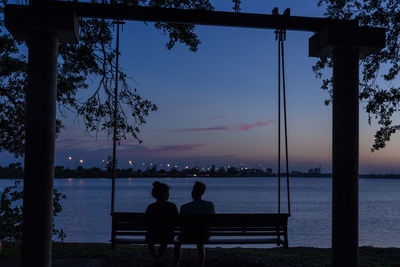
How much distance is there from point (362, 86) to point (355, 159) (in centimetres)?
427

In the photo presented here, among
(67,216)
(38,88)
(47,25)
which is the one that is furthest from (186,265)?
(67,216)

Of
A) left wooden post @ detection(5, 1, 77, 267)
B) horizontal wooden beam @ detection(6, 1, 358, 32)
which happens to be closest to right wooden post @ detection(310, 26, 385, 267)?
horizontal wooden beam @ detection(6, 1, 358, 32)

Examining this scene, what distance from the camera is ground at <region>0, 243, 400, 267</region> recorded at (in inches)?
297

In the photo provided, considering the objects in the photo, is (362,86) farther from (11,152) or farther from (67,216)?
(67,216)

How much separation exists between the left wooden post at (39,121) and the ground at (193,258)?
1907mm

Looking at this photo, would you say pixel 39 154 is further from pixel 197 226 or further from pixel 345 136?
pixel 345 136

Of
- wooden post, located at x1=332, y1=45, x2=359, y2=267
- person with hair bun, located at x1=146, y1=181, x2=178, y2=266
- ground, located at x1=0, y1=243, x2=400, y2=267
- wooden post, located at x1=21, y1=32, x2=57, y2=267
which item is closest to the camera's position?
wooden post, located at x1=21, y1=32, x2=57, y2=267

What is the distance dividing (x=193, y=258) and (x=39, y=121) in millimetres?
3835

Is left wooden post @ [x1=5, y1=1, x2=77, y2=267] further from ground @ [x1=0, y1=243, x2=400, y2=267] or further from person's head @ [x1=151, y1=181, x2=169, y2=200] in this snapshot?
ground @ [x1=0, y1=243, x2=400, y2=267]

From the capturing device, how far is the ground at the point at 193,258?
297 inches

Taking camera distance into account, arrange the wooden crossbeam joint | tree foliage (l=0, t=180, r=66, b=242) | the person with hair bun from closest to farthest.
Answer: the wooden crossbeam joint → the person with hair bun → tree foliage (l=0, t=180, r=66, b=242)

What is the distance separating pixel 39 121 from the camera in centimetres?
552

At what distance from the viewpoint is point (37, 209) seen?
5.47m

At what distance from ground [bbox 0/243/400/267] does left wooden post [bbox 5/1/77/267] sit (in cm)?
191
